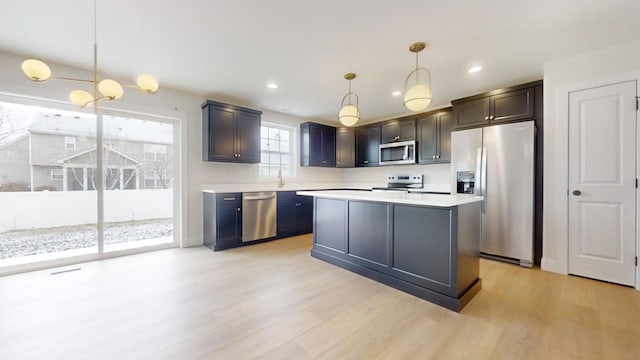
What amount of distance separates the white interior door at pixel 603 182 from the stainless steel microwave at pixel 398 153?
2267 millimetres

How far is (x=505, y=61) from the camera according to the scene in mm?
2865

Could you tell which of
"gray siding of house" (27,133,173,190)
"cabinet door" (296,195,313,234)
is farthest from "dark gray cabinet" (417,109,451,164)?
"gray siding of house" (27,133,173,190)

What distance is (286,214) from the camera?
4637 millimetres

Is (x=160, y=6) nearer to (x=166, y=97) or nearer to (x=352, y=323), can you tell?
(x=166, y=97)

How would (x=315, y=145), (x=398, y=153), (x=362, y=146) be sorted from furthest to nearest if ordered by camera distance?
(x=362, y=146) → (x=315, y=145) → (x=398, y=153)

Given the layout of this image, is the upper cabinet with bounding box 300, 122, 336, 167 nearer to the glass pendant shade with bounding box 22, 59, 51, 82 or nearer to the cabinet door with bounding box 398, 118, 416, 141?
the cabinet door with bounding box 398, 118, 416, 141

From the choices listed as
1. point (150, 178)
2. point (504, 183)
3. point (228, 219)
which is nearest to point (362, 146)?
point (504, 183)

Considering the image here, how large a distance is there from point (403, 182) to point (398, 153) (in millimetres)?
632

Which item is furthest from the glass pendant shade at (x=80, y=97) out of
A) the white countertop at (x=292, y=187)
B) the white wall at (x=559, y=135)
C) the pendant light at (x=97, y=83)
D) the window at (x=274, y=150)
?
the white wall at (x=559, y=135)

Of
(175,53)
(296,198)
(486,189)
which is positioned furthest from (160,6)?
(486,189)

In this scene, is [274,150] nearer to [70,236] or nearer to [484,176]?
[70,236]

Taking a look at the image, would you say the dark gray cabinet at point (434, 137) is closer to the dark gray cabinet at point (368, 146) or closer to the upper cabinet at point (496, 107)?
the upper cabinet at point (496, 107)

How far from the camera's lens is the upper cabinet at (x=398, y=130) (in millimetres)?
4910

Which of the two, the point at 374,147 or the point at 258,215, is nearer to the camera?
the point at 258,215
